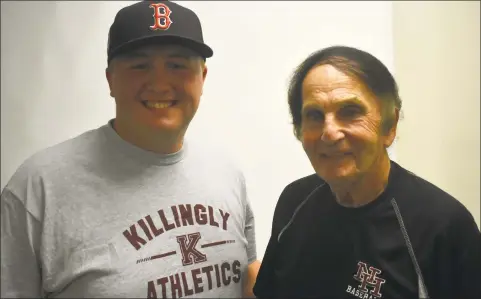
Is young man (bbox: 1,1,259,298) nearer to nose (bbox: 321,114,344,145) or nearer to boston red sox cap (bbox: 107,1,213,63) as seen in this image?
boston red sox cap (bbox: 107,1,213,63)

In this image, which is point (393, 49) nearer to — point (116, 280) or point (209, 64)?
point (209, 64)

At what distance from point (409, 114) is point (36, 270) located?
76 centimetres

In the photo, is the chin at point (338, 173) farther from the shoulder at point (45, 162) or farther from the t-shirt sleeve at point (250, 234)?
the shoulder at point (45, 162)

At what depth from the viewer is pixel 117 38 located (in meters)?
0.71

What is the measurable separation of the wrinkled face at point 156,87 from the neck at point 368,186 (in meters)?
0.28

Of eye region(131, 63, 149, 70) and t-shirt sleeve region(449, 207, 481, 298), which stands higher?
eye region(131, 63, 149, 70)

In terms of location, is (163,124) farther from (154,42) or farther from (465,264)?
(465,264)

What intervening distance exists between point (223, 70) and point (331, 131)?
0.34 metres

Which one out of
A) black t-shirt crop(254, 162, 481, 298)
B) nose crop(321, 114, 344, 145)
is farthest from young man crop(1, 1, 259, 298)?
nose crop(321, 114, 344, 145)

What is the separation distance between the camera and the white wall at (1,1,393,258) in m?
0.76

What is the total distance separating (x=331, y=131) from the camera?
0.60 m

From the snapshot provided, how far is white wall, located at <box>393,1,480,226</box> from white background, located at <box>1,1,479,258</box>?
7cm

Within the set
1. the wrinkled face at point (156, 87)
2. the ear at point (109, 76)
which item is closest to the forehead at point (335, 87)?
the wrinkled face at point (156, 87)

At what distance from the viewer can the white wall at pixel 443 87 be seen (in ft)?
2.89
